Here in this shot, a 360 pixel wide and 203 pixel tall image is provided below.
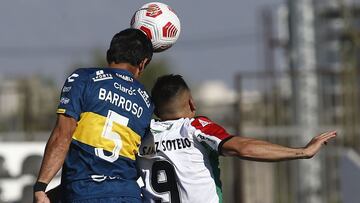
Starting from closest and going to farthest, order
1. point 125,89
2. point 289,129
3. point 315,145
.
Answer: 1. point 315,145
2. point 125,89
3. point 289,129

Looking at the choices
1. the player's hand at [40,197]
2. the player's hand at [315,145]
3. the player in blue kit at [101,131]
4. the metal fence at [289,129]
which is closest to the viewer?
the player's hand at [40,197]

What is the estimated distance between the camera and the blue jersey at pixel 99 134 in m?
6.52

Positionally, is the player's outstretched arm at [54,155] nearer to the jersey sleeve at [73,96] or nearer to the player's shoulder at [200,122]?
the jersey sleeve at [73,96]

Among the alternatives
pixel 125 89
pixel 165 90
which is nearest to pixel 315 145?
pixel 165 90

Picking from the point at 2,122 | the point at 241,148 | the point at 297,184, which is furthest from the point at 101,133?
the point at 2,122

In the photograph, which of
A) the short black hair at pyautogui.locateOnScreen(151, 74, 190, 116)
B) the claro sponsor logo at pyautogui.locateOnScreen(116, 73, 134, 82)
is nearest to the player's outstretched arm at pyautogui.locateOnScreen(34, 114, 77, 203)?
the claro sponsor logo at pyautogui.locateOnScreen(116, 73, 134, 82)

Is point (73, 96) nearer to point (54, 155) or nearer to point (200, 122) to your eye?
point (54, 155)

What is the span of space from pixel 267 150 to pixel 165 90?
821mm

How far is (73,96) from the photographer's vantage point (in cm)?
650

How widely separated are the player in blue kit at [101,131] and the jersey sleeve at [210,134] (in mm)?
320

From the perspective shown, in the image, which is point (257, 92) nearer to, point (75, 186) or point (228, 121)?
point (228, 121)

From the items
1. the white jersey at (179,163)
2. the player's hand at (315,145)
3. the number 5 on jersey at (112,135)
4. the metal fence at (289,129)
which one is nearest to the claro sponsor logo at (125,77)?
the number 5 on jersey at (112,135)

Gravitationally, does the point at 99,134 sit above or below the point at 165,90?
below

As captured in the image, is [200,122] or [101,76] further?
[200,122]
